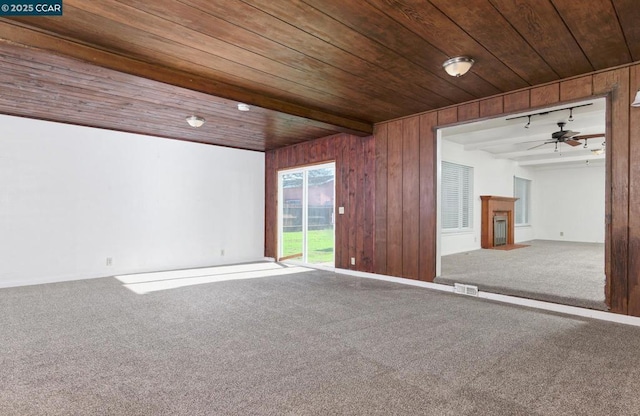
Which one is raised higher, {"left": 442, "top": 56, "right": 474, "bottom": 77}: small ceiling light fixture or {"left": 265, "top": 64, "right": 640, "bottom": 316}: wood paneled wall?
{"left": 442, "top": 56, "right": 474, "bottom": 77}: small ceiling light fixture

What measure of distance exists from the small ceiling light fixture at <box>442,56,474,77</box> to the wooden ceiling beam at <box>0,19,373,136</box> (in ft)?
6.42

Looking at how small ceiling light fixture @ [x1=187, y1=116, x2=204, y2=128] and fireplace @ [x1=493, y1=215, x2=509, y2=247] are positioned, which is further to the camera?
fireplace @ [x1=493, y1=215, x2=509, y2=247]

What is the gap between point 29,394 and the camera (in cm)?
195

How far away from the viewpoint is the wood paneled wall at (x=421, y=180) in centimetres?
328

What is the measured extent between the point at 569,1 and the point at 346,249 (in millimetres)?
4347

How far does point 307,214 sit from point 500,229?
5550 millimetres

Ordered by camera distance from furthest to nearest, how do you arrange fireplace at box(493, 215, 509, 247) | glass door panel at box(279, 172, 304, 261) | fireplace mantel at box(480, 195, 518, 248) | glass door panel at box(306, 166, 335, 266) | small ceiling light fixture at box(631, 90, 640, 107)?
1. fireplace at box(493, 215, 509, 247)
2. fireplace mantel at box(480, 195, 518, 248)
3. glass door panel at box(279, 172, 304, 261)
4. glass door panel at box(306, 166, 335, 266)
5. small ceiling light fixture at box(631, 90, 640, 107)

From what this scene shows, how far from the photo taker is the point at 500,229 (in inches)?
357

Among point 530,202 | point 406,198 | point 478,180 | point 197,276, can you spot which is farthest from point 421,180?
point 530,202

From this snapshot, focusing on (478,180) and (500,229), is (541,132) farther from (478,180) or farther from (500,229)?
(500,229)

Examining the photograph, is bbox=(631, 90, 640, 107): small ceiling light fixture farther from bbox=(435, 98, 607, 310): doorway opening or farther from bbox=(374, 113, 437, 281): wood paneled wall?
bbox=(374, 113, 437, 281): wood paneled wall

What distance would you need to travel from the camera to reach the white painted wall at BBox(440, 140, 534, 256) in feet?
24.9

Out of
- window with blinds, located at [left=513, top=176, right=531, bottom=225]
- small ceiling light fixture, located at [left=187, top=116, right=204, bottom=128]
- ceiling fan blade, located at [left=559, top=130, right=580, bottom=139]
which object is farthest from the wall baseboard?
window with blinds, located at [left=513, top=176, right=531, bottom=225]

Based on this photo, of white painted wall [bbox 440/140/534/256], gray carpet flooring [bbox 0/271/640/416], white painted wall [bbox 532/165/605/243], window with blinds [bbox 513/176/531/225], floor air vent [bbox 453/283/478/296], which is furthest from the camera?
window with blinds [bbox 513/176/531/225]
